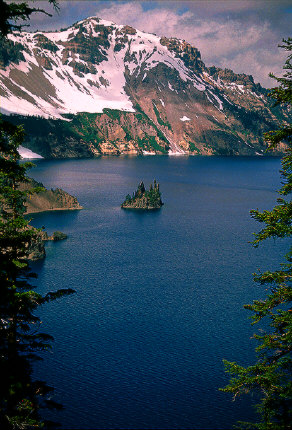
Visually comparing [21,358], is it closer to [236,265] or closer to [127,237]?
[236,265]

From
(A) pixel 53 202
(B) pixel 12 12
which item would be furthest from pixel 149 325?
(A) pixel 53 202

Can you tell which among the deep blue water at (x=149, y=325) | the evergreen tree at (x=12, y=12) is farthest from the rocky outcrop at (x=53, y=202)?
the evergreen tree at (x=12, y=12)

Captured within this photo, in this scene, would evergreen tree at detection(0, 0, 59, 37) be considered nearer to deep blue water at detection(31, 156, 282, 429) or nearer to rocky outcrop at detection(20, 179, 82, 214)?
deep blue water at detection(31, 156, 282, 429)

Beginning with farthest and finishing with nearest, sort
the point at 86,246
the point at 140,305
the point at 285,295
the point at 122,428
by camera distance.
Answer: the point at 86,246 < the point at 140,305 < the point at 122,428 < the point at 285,295

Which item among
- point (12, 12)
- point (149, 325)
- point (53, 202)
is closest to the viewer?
point (12, 12)

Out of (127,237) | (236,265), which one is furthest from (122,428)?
(127,237)

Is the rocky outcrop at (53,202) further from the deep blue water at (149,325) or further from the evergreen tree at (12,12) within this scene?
the evergreen tree at (12,12)

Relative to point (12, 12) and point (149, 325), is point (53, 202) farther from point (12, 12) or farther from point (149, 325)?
point (12, 12)

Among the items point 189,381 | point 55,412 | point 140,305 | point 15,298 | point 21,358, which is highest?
point 15,298
